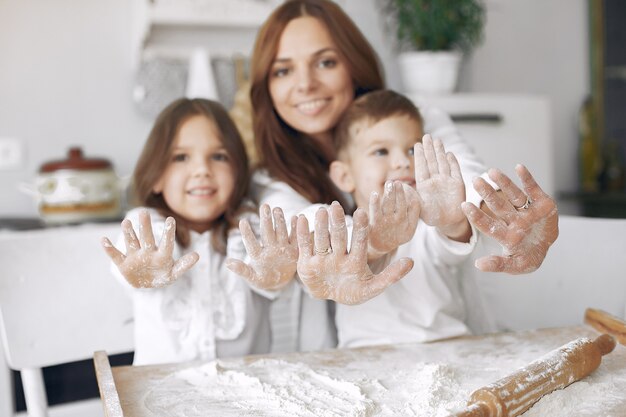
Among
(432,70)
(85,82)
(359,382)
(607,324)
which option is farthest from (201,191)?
(432,70)

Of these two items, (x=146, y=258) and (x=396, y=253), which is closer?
(x=146, y=258)

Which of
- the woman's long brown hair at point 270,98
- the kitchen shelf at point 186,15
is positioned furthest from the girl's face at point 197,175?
the kitchen shelf at point 186,15

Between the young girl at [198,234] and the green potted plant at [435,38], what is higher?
the green potted plant at [435,38]

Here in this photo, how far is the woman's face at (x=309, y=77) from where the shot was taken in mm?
1316

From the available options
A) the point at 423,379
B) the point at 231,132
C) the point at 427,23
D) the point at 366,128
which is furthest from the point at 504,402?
the point at 427,23

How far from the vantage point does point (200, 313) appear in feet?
3.87

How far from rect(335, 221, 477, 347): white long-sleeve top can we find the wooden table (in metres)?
0.13

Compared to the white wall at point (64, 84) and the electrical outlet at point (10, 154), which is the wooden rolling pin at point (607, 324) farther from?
the electrical outlet at point (10, 154)

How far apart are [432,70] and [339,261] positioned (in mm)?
1735

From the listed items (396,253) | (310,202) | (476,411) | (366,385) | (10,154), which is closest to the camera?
(476,411)

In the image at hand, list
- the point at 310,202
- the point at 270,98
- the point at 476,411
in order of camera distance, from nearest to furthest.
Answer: the point at 476,411, the point at 310,202, the point at 270,98

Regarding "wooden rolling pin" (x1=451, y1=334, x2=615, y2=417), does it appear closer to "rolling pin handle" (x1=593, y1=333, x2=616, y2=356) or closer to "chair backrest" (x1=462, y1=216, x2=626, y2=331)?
"rolling pin handle" (x1=593, y1=333, x2=616, y2=356)

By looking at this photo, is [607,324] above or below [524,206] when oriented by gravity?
below

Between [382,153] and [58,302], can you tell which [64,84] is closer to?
[58,302]
